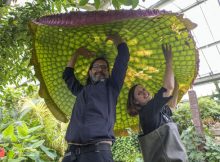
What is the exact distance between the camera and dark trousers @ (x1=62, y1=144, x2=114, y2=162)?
3.81 ft

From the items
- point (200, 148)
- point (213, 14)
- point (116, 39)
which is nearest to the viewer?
point (116, 39)

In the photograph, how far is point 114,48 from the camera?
1.46m

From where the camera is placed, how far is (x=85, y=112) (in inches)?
48.9

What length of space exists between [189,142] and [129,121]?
2.39 meters

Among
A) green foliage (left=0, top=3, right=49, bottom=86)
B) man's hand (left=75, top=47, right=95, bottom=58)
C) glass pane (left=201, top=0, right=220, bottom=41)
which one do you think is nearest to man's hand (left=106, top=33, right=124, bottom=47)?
man's hand (left=75, top=47, right=95, bottom=58)

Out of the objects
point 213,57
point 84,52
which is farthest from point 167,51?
point 213,57

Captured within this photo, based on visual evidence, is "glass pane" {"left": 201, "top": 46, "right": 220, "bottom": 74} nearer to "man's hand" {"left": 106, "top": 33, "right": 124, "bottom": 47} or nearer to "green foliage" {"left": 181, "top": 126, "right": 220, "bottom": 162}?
"green foliage" {"left": 181, "top": 126, "right": 220, "bottom": 162}

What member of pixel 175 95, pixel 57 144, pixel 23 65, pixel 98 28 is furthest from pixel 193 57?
pixel 57 144

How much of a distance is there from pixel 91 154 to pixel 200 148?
2892mm

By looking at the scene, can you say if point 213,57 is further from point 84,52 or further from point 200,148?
point 84,52

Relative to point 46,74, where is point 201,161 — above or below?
below

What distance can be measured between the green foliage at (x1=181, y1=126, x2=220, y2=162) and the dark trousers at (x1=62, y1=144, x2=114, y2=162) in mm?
2728

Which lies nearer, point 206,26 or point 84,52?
point 84,52

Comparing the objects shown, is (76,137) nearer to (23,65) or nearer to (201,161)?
(23,65)
